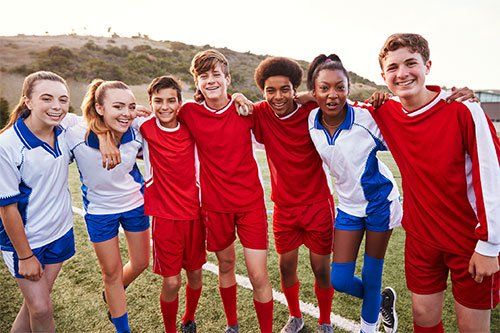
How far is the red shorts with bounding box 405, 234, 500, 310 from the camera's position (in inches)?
82.4

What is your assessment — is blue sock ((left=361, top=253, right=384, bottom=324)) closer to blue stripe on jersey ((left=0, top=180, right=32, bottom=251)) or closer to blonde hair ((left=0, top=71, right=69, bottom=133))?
blue stripe on jersey ((left=0, top=180, right=32, bottom=251))

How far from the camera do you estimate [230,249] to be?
3002 millimetres

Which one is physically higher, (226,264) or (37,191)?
(37,191)

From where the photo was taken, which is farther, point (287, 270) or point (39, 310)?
point (287, 270)

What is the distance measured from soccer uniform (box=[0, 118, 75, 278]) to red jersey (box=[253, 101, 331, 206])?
149 centimetres

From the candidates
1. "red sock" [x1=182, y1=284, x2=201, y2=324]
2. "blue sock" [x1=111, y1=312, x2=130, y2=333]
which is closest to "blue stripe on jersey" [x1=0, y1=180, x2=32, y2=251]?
"blue sock" [x1=111, y1=312, x2=130, y2=333]

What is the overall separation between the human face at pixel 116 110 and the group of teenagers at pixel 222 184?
1cm

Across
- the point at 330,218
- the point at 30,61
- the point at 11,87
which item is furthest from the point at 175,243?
the point at 30,61

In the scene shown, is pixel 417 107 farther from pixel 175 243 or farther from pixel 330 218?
pixel 175 243

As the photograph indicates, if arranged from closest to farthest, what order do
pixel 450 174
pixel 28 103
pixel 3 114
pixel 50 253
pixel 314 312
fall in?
pixel 450 174 → pixel 28 103 → pixel 50 253 → pixel 314 312 → pixel 3 114

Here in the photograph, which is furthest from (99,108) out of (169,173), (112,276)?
(112,276)

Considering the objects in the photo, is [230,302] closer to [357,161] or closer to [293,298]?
[293,298]

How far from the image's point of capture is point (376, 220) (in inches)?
110

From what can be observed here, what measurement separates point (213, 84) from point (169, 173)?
2.43 ft
